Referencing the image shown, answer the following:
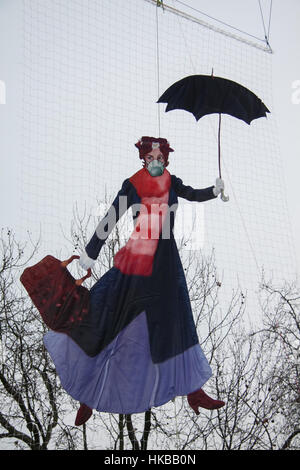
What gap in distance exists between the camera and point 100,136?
141 inches

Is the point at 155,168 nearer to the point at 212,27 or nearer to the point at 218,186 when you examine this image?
the point at 218,186

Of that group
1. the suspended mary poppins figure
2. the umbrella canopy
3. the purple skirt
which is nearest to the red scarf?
the suspended mary poppins figure

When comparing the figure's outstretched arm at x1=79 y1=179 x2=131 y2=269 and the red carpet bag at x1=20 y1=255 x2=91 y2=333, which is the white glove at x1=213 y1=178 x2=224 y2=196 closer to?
the figure's outstretched arm at x1=79 y1=179 x2=131 y2=269

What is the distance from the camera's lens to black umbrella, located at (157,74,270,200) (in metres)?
3.41

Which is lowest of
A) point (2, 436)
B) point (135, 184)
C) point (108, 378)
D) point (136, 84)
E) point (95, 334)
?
point (2, 436)

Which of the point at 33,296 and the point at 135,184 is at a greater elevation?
the point at 135,184

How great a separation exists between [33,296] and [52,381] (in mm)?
2712

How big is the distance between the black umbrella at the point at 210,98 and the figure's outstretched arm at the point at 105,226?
809 millimetres

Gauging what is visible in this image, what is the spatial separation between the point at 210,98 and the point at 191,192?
0.81 metres

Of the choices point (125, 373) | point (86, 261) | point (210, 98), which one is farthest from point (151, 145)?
point (125, 373)

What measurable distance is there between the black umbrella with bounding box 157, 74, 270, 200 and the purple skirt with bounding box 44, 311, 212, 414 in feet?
5.64

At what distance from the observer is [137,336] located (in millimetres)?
2840
